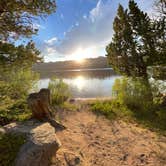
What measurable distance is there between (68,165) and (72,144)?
1060 millimetres

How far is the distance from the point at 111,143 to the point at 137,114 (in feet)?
12.1

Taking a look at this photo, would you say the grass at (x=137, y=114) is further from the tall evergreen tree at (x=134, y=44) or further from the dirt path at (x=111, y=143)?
the tall evergreen tree at (x=134, y=44)

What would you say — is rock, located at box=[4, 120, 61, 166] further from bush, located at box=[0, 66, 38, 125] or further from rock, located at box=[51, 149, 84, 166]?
bush, located at box=[0, 66, 38, 125]

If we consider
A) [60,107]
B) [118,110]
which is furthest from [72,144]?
[118,110]

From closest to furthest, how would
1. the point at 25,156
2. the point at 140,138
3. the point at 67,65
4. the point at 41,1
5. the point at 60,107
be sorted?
the point at 25,156, the point at 41,1, the point at 140,138, the point at 60,107, the point at 67,65

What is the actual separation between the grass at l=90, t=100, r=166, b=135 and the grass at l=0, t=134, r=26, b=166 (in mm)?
4310

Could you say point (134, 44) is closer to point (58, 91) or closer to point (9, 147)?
point (58, 91)

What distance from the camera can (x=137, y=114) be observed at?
27.3 ft

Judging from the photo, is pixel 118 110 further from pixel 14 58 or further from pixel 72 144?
pixel 14 58

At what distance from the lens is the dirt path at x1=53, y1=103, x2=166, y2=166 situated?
4215mm

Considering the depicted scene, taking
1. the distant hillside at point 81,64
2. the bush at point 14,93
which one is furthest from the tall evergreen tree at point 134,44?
the distant hillside at point 81,64

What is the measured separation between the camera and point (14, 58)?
367cm

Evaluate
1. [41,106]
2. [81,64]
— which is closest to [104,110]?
[41,106]

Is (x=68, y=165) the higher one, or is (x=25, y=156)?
(x=25, y=156)
